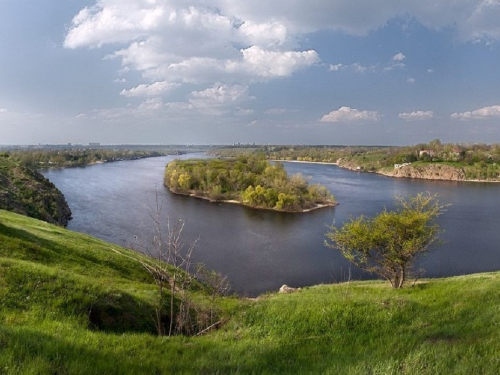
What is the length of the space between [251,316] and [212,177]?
8131 centimetres

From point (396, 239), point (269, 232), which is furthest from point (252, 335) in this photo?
point (269, 232)

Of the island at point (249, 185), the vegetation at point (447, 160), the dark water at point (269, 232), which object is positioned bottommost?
the dark water at point (269, 232)

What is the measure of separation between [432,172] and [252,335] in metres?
151

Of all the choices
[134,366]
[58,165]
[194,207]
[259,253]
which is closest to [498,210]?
[259,253]

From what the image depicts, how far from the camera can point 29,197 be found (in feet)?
168

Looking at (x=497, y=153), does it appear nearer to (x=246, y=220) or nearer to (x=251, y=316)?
(x=246, y=220)

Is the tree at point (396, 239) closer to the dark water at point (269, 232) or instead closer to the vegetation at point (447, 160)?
the dark water at point (269, 232)

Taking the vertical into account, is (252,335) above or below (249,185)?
above

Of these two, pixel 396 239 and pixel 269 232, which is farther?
pixel 269 232

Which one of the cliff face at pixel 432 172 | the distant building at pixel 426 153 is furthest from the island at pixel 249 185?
the distant building at pixel 426 153

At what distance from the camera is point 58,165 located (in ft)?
507

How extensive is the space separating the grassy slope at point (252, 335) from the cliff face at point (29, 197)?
125 feet

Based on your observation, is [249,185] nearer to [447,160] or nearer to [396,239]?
[396,239]

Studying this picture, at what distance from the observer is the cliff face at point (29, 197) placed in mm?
44156
